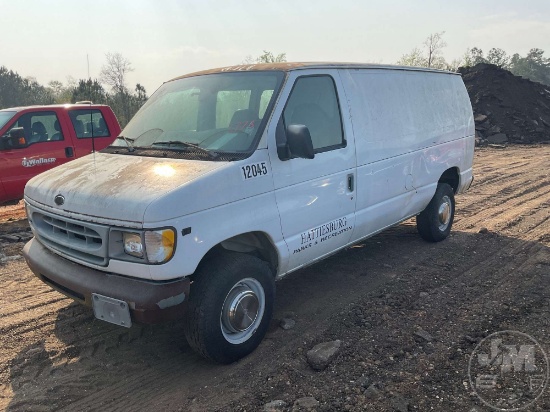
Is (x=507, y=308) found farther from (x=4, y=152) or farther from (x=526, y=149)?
(x=526, y=149)

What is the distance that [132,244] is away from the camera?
304cm

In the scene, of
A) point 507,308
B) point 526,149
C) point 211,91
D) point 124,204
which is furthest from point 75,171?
point 526,149

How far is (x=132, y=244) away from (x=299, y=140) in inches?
56.7

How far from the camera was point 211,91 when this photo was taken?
13.8 ft

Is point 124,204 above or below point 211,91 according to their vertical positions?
below

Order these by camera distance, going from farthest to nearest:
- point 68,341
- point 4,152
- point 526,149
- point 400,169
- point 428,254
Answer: point 526,149, point 4,152, point 428,254, point 400,169, point 68,341

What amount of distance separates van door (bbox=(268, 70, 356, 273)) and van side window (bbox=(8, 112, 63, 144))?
18.6 ft

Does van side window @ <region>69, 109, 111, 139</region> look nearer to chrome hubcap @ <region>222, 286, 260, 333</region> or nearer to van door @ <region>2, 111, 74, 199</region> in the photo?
van door @ <region>2, 111, 74, 199</region>

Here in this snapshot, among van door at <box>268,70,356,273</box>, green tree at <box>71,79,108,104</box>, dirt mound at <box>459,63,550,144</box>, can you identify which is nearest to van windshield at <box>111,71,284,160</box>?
van door at <box>268,70,356,273</box>

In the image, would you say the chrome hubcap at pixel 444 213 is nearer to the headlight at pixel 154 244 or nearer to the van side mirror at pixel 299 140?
the van side mirror at pixel 299 140

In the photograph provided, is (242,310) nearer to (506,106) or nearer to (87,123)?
(87,123)

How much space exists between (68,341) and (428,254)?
419cm

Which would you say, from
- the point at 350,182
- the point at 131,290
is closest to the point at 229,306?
the point at 131,290

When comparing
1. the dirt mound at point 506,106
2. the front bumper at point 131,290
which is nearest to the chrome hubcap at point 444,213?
the front bumper at point 131,290
